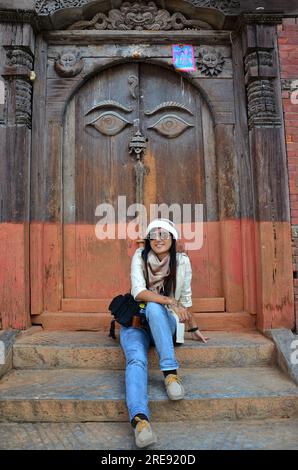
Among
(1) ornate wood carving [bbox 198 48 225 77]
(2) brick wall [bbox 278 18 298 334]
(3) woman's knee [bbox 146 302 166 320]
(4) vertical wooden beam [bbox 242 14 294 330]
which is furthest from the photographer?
(1) ornate wood carving [bbox 198 48 225 77]

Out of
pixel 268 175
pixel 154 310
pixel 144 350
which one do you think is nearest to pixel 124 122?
pixel 268 175

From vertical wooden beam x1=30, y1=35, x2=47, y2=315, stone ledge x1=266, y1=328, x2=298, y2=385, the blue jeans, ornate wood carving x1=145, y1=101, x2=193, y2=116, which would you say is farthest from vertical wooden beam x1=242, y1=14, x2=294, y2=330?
vertical wooden beam x1=30, y1=35, x2=47, y2=315

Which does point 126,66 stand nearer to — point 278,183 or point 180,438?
point 278,183

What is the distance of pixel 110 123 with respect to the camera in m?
4.50

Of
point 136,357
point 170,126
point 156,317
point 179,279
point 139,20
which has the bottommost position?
point 136,357

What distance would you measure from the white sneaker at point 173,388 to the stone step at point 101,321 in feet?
4.29

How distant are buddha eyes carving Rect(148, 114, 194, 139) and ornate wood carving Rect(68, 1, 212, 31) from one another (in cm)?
102

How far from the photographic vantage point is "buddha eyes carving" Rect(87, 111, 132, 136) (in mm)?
4484

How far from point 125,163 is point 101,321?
1.77 meters

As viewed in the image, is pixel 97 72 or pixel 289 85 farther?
pixel 97 72

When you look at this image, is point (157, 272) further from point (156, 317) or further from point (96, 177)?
point (96, 177)

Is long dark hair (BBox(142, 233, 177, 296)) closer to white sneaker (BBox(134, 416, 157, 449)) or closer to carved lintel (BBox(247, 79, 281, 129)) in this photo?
white sneaker (BBox(134, 416, 157, 449))

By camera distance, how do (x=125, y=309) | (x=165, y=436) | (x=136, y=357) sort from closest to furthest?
(x=165, y=436), (x=136, y=357), (x=125, y=309)

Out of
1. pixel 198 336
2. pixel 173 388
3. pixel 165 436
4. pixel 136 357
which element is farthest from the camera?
pixel 198 336
